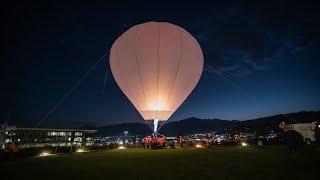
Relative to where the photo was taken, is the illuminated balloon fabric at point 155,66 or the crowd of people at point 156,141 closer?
the illuminated balloon fabric at point 155,66

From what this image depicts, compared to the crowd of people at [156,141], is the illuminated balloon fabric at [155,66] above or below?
above

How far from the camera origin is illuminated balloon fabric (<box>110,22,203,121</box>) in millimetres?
34531

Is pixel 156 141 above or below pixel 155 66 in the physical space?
below

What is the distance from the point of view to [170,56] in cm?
3475

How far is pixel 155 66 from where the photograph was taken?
34594mm

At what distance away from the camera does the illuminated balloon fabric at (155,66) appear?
34.5 m

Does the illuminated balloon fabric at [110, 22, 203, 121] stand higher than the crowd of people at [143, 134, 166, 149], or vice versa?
the illuminated balloon fabric at [110, 22, 203, 121]

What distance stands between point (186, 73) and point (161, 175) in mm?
23417

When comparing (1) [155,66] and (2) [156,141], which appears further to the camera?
(2) [156,141]

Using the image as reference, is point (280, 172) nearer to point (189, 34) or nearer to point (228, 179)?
point (228, 179)

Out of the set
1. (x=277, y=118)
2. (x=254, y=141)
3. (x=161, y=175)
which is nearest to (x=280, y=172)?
(x=161, y=175)

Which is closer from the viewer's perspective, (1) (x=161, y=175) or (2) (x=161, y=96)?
(1) (x=161, y=175)

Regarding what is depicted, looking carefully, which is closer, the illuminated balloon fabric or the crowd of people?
the illuminated balloon fabric

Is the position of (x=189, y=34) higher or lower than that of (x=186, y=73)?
higher
